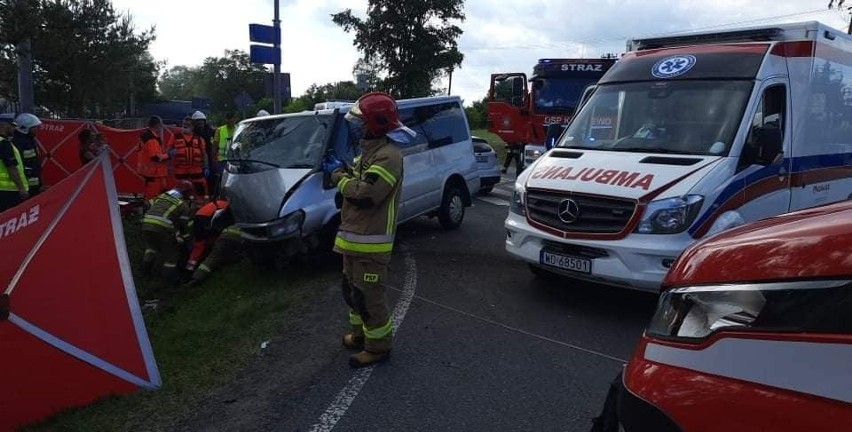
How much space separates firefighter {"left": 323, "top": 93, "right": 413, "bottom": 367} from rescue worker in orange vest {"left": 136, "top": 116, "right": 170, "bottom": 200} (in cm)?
658

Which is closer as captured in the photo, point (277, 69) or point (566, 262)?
point (566, 262)

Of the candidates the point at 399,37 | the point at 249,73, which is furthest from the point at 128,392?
the point at 249,73

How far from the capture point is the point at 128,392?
4418mm

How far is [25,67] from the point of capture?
1145 centimetres

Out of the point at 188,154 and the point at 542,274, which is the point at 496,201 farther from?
the point at 542,274

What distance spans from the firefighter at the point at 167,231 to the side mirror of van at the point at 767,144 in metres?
6.84

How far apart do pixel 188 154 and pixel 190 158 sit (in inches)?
2.9

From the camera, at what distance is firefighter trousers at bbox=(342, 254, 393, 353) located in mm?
4480

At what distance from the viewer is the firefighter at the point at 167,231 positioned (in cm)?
842

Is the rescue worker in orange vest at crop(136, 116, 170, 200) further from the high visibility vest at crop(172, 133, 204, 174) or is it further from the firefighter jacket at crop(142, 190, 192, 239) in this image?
the firefighter jacket at crop(142, 190, 192, 239)

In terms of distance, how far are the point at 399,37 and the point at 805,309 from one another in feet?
116

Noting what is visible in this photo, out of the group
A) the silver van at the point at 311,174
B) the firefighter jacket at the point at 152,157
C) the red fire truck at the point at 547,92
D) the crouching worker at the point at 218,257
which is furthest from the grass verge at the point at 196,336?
the red fire truck at the point at 547,92

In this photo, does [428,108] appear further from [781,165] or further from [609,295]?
[781,165]

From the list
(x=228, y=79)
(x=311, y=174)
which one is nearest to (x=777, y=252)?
(x=311, y=174)
